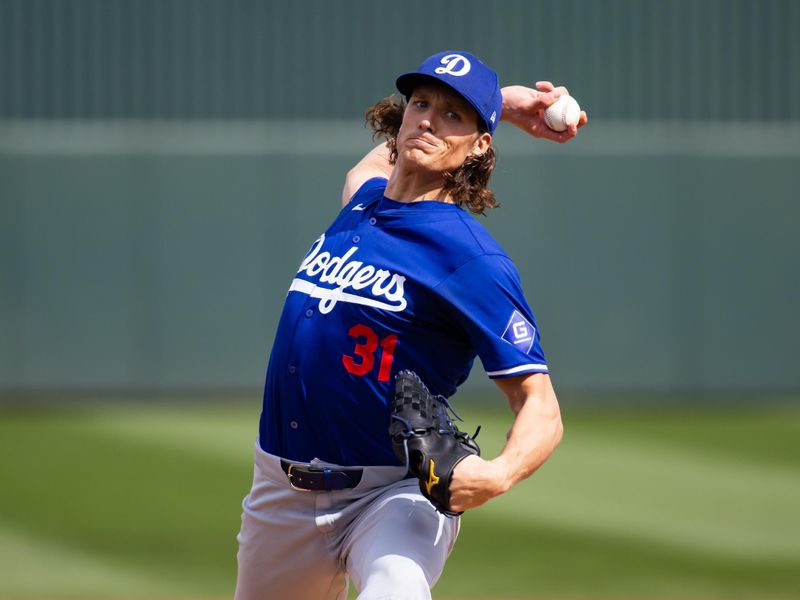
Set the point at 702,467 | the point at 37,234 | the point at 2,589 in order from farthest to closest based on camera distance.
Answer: the point at 37,234 < the point at 702,467 < the point at 2,589

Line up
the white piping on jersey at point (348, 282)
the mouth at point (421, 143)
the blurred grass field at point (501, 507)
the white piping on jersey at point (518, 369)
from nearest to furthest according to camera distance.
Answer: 1. the white piping on jersey at point (518, 369)
2. the white piping on jersey at point (348, 282)
3. the mouth at point (421, 143)
4. the blurred grass field at point (501, 507)

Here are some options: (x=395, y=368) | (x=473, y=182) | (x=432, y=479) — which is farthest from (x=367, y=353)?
(x=473, y=182)

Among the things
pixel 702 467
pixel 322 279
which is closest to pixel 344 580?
pixel 322 279

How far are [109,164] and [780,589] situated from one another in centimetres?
760

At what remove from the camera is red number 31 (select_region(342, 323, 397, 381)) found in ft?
11.8

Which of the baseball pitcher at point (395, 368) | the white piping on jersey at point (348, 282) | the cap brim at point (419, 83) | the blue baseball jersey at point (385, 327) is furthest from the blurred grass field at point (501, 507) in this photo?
the cap brim at point (419, 83)

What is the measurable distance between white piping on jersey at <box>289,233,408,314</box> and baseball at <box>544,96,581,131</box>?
2.74 ft

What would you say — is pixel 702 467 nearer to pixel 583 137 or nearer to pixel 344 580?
pixel 583 137

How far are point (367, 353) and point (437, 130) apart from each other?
66 cm

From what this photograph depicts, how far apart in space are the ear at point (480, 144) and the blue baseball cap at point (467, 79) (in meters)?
0.03

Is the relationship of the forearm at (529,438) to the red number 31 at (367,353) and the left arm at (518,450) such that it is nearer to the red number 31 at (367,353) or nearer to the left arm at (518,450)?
the left arm at (518,450)

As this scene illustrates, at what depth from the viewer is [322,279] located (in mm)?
3756

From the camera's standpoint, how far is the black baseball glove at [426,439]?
3219 millimetres

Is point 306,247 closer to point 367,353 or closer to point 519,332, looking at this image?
point 367,353
